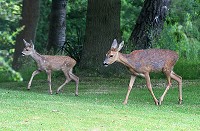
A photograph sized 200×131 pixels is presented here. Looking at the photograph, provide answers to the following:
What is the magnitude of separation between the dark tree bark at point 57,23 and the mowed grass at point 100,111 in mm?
9509

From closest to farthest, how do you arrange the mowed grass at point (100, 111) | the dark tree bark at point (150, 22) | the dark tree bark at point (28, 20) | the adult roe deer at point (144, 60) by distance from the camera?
the mowed grass at point (100, 111)
the adult roe deer at point (144, 60)
the dark tree bark at point (150, 22)
the dark tree bark at point (28, 20)

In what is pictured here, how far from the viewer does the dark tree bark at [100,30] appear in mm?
20547

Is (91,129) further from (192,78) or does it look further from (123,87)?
(192,78)

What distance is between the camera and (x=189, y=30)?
89.7 ft

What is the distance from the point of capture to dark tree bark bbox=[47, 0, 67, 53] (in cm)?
2652

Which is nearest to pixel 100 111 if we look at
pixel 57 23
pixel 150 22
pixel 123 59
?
pixel 123 59

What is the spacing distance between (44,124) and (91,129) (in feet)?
2.89

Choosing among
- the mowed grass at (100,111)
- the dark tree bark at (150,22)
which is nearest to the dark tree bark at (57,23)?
the dark tree bark at (150,22)

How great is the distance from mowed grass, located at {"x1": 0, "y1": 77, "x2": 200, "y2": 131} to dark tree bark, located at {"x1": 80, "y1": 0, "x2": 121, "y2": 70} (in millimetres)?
3239

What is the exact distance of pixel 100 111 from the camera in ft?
38.0

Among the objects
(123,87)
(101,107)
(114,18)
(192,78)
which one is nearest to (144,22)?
(114,18)

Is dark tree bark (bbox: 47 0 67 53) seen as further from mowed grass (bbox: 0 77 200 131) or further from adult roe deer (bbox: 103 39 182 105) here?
adult roe deer (bbox: 103 39 182 105)

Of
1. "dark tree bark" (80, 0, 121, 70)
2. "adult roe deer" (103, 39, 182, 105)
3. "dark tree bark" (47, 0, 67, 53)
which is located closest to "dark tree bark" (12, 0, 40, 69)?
"dark tree bark" (47, 0, 67, 53)

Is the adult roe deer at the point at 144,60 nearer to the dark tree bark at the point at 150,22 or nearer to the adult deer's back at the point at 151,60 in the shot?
the adult deer's back at the point at 151,60
